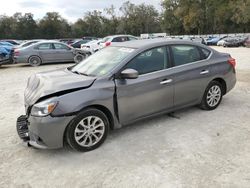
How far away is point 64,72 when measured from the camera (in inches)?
193

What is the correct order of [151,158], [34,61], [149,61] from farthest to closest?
[34,61]
[149,61]
[151,158]

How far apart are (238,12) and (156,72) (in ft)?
182

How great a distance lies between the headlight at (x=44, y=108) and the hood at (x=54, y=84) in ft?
0.49

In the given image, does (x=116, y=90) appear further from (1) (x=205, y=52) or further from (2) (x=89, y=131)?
(1) (x=205, y=52)

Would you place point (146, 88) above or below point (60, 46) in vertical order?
below

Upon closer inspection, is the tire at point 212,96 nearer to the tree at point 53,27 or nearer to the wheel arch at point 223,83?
the wheel arch at point 223,83

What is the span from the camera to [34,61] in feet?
48.0

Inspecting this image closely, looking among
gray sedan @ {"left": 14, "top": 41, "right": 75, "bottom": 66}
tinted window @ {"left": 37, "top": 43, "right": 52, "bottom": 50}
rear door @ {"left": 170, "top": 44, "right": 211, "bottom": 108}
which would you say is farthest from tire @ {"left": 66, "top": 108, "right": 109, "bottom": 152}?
tinted window @ {"left": 37, "top": 43, "right": 52, "bottom": 50}

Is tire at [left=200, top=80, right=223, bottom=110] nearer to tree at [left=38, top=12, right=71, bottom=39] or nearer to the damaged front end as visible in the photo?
the damaged front end

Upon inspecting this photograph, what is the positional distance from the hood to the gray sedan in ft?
34.0

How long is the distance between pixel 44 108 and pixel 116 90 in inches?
43.4

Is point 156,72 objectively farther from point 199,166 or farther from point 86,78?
point 199,166

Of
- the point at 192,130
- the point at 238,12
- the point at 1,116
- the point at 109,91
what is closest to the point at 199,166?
the point at 192,130

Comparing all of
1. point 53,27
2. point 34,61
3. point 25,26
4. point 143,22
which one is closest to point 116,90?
point 34,61
